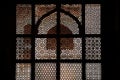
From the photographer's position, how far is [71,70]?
1998 millimetres

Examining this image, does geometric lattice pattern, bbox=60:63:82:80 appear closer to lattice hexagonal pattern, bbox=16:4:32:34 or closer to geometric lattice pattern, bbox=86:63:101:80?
geometric lattice pattern, bbox=86:63:101:80

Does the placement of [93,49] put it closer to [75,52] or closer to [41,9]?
[75,52]

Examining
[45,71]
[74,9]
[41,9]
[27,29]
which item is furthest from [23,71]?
[74,9]

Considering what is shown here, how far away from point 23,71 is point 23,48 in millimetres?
149

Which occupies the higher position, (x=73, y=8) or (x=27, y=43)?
(x=73, y=8)

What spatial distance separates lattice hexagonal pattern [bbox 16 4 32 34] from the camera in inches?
79.7

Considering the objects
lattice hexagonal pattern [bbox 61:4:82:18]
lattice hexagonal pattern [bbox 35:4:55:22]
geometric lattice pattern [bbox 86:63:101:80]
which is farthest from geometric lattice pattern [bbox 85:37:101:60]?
lattice hexagonal pattern [bbox 35:4:55:22]

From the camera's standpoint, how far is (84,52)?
6.53 ft

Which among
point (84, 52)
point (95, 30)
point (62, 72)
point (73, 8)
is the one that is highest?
point (73, 8)

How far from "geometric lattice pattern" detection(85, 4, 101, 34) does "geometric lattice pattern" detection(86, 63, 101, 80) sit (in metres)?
0.21
